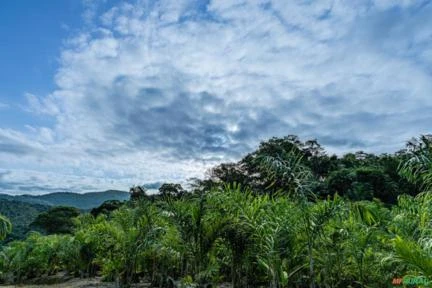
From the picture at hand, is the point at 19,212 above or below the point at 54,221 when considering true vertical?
above

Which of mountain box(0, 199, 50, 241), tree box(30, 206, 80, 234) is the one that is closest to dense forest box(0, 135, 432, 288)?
tree box(30, 206, 80, 234)

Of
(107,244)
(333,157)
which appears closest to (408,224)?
(107,244)

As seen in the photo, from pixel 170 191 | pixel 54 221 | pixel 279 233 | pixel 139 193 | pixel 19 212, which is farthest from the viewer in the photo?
pixel 19 212

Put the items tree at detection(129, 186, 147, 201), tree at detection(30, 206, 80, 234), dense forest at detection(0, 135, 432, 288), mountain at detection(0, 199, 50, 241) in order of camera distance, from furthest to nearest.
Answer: mountain at detection(0, 199, 50, 241)
tree at detection(30, 206, 80, 234)
tree at detection(129, 186, 147, 201)
dense forest at detection(0, 135, 432, 288)

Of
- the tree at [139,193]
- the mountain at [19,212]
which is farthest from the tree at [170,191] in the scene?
the mountain at [19,212]

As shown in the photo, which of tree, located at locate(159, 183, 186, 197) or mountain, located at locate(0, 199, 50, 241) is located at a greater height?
mountain, located at locate(0, 199, 50, 241)

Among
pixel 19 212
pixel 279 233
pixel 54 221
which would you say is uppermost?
pixel 19 212

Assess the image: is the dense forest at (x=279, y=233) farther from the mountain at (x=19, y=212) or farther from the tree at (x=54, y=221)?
the mountain at (x=19, y=212)

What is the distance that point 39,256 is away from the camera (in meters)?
20.5

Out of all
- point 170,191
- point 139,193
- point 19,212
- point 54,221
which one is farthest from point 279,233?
point 19,212

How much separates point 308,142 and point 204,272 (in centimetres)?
3339

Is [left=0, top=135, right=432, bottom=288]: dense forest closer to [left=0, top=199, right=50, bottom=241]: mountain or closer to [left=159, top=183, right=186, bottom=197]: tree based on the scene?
[left=159, top=183, right=186, bottom=197]: tree

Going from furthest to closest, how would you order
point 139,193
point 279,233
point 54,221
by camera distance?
point 54,221 < point 139,193 < point 279,233

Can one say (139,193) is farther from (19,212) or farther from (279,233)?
(19,212)
